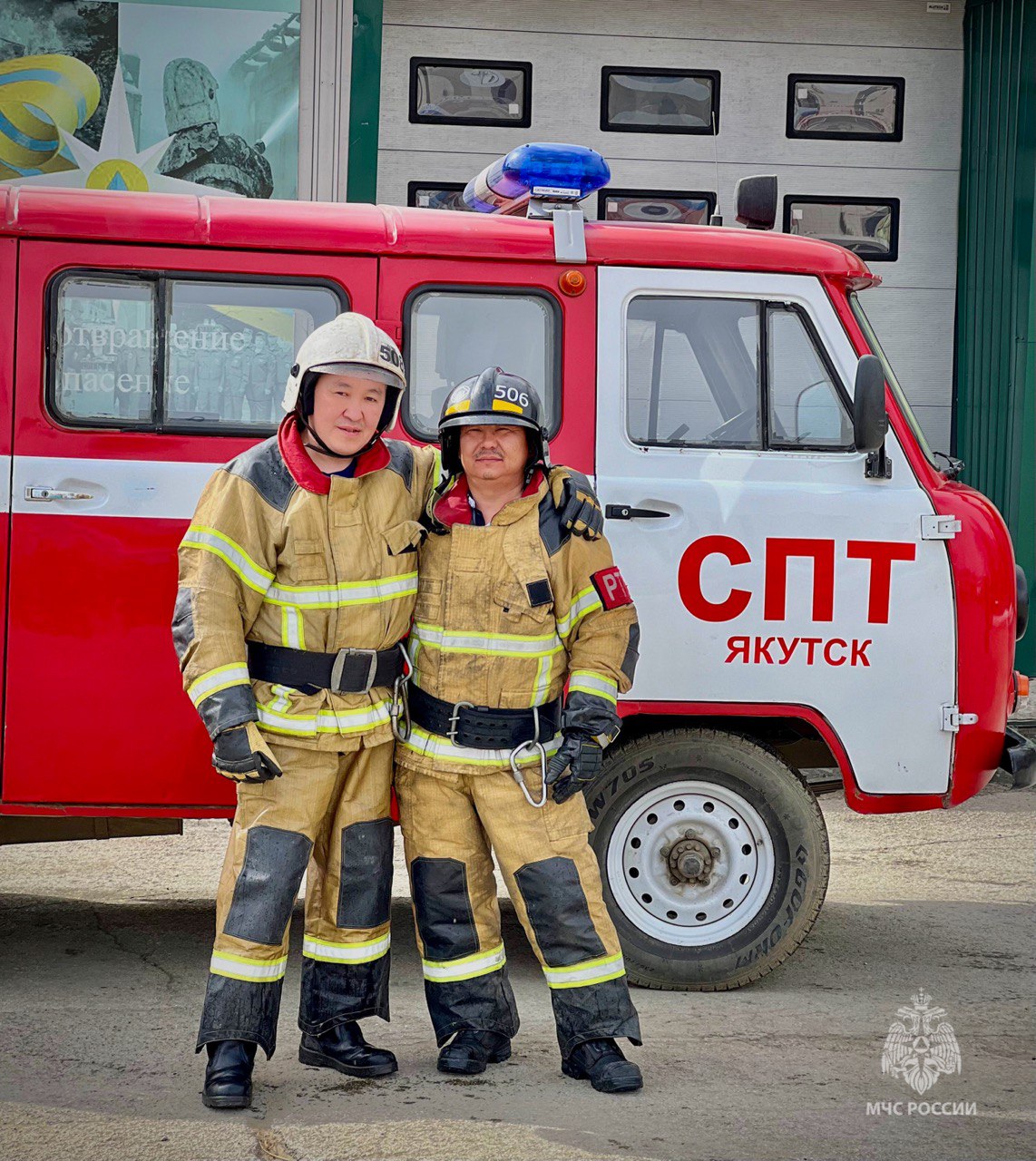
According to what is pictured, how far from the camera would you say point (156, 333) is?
4715mm

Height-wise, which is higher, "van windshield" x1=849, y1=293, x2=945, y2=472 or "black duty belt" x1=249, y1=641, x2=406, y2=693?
"van windshield" x1=849, y1=293, x2=945, y2=472

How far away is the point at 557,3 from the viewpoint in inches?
371

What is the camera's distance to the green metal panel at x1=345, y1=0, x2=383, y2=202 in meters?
9.25

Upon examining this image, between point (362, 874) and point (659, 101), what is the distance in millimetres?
6781

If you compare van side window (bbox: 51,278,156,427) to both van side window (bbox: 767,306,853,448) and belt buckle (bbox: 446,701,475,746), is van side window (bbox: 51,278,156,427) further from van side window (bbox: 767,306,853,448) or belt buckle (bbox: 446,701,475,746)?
van side window (bbox: 767,306,853,448)

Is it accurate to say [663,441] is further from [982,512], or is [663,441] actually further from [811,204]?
[811,204]

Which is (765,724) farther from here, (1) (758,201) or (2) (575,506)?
(1) (758,201)

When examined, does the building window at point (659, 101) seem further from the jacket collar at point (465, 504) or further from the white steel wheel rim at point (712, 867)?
the jacket collar at point (465, 504)

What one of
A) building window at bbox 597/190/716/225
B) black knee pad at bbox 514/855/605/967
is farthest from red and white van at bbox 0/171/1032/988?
building window at bbox 597/190/716/225

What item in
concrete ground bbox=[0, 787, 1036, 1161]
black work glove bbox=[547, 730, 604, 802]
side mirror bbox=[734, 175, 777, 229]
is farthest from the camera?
side mirror bbox=[734, 175, 777, 229]

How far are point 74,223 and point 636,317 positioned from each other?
1767 millimetres

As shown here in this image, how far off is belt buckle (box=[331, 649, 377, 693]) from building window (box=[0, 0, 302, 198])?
591 cm

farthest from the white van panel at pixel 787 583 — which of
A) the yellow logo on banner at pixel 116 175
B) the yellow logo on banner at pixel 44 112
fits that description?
the yellow logo on banner at pixel 44 112

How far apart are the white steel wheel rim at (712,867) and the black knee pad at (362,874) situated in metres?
1.14
